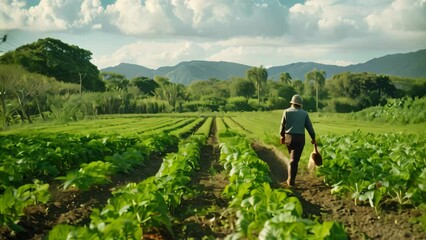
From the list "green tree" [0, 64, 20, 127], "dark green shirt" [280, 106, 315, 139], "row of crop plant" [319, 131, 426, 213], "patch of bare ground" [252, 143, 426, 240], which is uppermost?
"green tree" [0, 64, 20, 127]

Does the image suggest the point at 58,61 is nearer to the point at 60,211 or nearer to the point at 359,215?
the point at 60,211

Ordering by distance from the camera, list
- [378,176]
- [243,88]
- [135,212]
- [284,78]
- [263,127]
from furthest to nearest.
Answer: [284,78] < [243,88] < [263,127] < [378,176] < [135,212]

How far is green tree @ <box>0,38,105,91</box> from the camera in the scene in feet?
195

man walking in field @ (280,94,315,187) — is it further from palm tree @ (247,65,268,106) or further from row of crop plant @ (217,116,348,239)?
palm tree @ (247,65,268,106)

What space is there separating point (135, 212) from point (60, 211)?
7.98ft

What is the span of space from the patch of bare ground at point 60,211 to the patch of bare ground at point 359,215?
11.7 ft

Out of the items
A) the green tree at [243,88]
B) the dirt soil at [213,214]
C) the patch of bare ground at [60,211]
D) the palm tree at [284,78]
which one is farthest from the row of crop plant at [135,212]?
the palm tree at [284,78]

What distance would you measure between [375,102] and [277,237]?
64.7m

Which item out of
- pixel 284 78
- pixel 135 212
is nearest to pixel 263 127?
pixel 135 212

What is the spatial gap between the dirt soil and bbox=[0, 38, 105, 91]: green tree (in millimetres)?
51151

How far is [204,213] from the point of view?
6496 mm

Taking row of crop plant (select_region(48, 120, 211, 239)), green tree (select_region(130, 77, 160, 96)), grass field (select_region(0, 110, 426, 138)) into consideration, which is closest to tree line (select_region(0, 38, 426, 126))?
grass field (select_region(0, 110, 426, 138))

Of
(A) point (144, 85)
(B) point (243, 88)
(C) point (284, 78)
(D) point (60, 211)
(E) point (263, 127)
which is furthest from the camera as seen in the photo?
(C) point (284, 78)

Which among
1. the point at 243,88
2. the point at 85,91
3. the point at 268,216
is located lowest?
the point at 268,216
